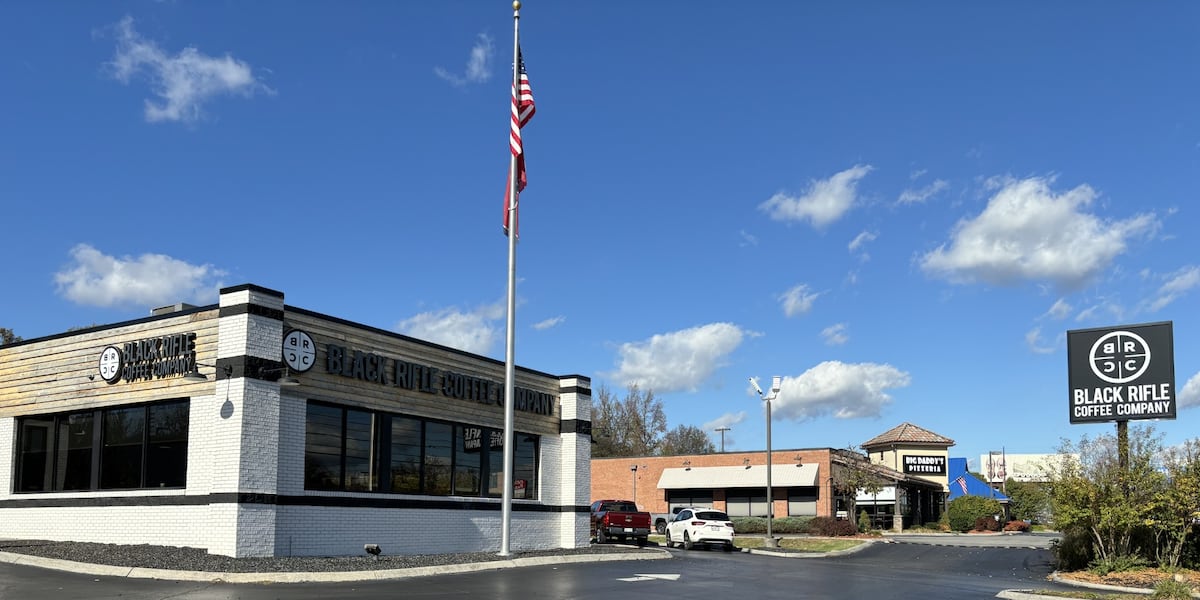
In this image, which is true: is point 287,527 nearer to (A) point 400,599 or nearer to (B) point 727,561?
(A) point 400,599

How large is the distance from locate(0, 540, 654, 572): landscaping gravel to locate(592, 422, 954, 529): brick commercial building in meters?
28.5

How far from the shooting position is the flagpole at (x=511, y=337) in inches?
933

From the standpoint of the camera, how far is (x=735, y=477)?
55.6 meters

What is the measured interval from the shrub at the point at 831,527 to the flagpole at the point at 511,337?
26052 millimetres

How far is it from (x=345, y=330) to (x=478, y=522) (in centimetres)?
707

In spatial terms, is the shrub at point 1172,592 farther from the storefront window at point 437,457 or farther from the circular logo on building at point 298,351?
the circular logo on building at point 298,351

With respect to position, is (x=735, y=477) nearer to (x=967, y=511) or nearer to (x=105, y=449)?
(x=967, y=511)

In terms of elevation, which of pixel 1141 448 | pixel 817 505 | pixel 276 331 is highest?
pixel 276 331

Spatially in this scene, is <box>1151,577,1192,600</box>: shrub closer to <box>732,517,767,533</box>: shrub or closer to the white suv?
the white suv

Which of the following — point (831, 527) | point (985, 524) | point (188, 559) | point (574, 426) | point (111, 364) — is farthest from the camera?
point (985, 524)

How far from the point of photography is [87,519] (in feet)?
75.9

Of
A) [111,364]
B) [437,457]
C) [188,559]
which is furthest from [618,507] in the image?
[188,559]

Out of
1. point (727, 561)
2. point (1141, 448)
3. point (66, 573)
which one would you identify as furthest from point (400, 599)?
point (1141, 448)

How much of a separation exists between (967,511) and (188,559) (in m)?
48.3
